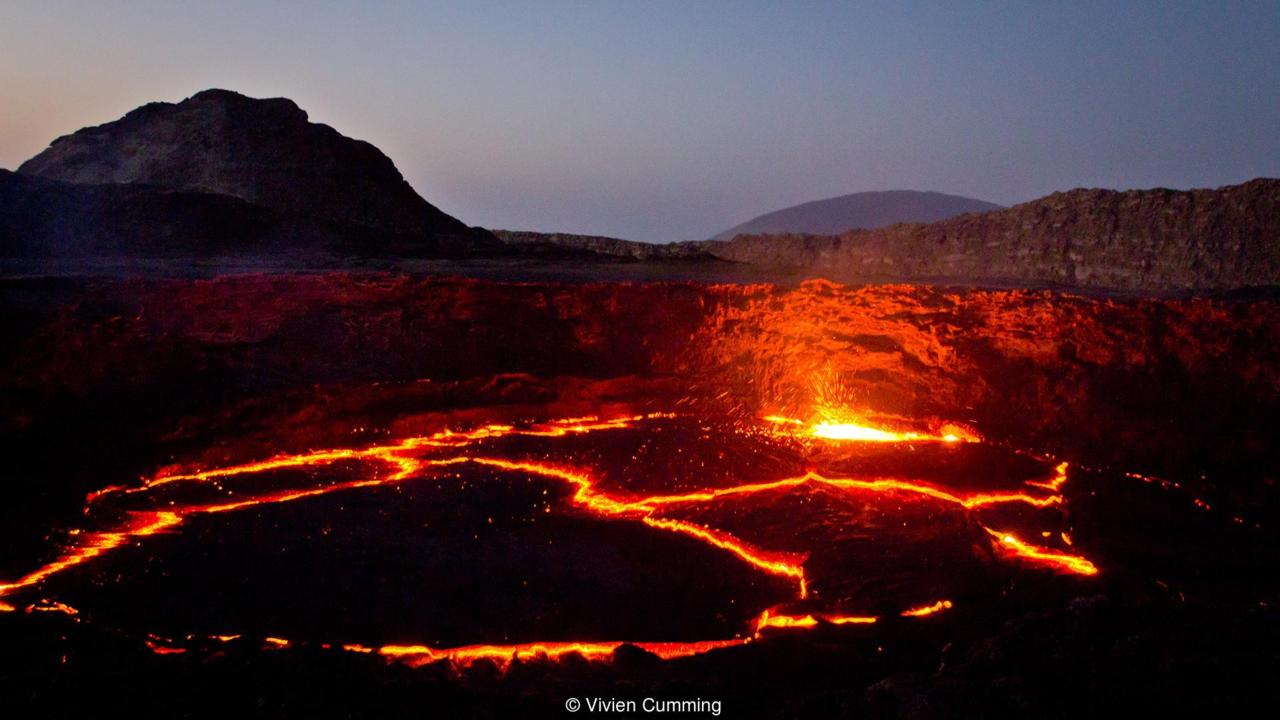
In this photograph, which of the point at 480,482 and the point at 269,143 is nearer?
the point at 480,482

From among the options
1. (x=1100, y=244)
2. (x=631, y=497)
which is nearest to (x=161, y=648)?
(x=631, y=497)

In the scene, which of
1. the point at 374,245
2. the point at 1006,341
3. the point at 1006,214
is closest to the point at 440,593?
the point at 1006,341

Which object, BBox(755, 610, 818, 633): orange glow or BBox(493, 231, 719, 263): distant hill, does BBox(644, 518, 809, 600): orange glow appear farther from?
BBox(493, 231, 719, 263): distant hill

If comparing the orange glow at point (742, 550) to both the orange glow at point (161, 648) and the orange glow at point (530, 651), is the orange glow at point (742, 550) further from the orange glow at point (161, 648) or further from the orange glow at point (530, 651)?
the orange glow at point (161, 648)

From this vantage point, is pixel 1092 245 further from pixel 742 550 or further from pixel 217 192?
pixel 217 192

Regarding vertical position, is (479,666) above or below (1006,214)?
below

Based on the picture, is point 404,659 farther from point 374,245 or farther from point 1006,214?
point 374,245

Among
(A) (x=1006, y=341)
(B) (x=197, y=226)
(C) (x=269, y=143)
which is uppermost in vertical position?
(C) (x=269, y=143)
